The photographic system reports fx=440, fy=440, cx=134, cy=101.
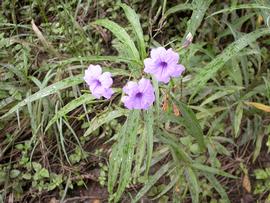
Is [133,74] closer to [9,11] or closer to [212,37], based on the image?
[212,37]

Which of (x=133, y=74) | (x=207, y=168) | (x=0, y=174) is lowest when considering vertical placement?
(x=0, y=174)

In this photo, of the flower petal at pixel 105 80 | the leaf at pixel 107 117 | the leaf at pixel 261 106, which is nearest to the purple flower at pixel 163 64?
the flower petal at pixel 105 80

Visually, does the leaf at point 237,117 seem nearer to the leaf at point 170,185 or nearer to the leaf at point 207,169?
the leaf at point 207,169

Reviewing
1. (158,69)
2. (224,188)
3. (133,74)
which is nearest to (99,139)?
(224,188)

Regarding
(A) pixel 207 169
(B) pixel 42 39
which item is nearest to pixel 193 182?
(A) pixel 207 169

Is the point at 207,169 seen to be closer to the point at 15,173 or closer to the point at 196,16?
the point at 196,16

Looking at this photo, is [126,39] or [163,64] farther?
[126,39]
